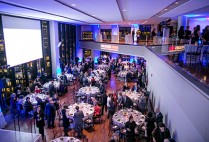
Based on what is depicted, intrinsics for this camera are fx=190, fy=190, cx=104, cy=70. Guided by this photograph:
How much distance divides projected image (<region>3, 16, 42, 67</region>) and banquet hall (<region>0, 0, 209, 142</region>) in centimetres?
7

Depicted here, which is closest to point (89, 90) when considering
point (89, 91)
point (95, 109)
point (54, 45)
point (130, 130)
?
point (89, 91)

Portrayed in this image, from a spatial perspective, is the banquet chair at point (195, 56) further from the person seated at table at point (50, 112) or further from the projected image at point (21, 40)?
the projected image at point (21, 40)

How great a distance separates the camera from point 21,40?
44.7 ft

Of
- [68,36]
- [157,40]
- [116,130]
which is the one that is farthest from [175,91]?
[68,36]

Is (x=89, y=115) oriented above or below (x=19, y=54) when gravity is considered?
below

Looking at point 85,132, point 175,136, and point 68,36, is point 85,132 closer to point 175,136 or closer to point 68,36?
point 175,136

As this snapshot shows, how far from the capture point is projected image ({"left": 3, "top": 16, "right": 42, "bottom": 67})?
A: 40.6 feet

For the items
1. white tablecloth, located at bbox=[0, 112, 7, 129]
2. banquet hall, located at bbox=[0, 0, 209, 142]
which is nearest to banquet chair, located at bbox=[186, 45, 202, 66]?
banquet hall, located at bbox=[0, 0, 209, 142]

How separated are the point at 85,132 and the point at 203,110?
7.03m

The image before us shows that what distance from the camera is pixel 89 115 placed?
9.85 metres

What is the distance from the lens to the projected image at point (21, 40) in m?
12.4

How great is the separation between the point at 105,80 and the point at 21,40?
7.78 m

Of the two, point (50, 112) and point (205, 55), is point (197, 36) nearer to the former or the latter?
point (205, 55)

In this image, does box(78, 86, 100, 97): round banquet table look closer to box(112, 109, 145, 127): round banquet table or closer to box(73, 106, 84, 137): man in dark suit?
box(112, 109, 145, 127): round banquet table
